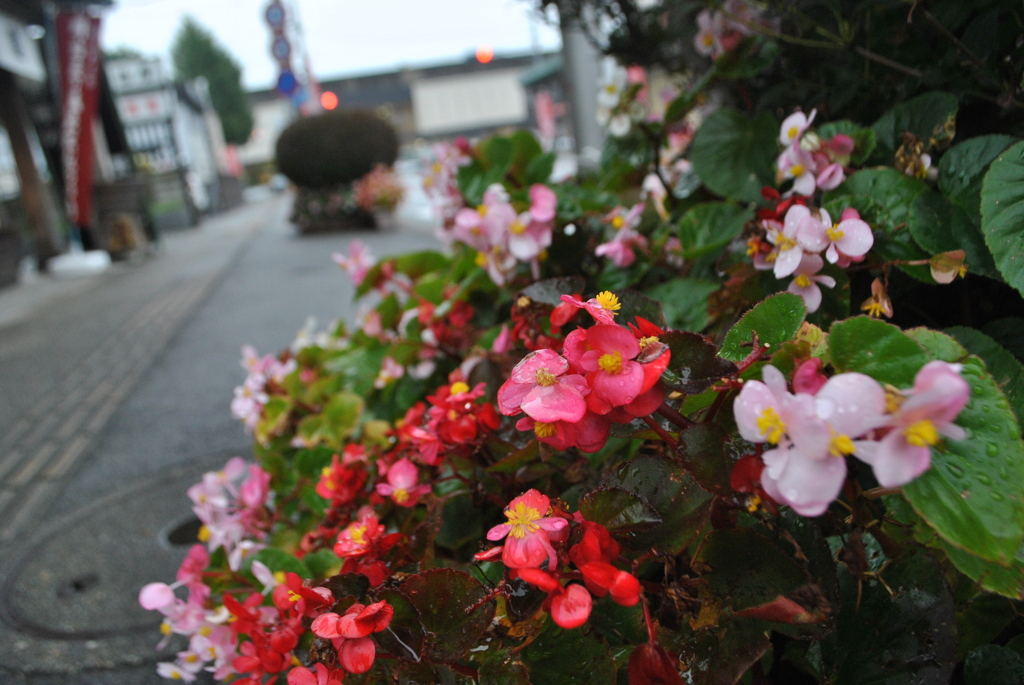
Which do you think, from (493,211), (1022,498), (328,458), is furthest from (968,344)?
(328,458)

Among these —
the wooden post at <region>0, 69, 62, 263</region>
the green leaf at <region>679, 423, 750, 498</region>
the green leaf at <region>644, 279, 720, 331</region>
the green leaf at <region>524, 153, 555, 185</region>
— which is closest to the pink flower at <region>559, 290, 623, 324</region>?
the green leaf at <region>679, 423, 750, 498</region>

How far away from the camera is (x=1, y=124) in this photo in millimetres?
7887

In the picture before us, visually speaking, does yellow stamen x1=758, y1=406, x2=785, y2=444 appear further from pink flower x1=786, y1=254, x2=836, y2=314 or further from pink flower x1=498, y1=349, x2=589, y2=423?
pink flower x1=786, y1=254, x2=836, y2=314

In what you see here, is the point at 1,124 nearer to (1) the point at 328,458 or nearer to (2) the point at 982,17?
(1) the point at 328,458

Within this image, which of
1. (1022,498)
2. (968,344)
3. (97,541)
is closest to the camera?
(1022,498)

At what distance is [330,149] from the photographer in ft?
32.0

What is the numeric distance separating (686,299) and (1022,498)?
54 centimetres

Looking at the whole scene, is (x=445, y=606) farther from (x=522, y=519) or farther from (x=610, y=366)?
(x=610, y=366)

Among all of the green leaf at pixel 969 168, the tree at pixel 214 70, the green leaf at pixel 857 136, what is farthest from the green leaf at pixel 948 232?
the tree at pixel 214 70

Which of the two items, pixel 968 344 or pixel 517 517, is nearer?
pixel 517 517

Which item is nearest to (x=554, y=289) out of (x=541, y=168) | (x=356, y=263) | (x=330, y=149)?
(x=541, y=168)

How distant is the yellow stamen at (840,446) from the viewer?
1.21 ft

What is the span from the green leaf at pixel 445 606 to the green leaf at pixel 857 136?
2.35 ft

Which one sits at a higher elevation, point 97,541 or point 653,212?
point 653,212
